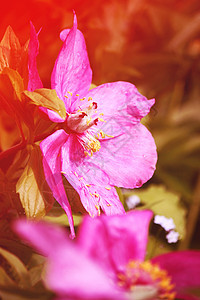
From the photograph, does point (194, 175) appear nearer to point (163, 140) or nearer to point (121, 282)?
point (163, 140)

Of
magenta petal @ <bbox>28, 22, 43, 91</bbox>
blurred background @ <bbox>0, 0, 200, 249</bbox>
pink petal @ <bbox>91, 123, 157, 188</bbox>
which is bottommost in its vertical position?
pink petal @ <bbox>91, 123, 157, 188</bbox>

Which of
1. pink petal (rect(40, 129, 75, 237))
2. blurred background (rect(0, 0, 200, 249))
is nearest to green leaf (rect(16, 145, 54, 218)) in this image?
pink petal (rect(40, 129, 75, 237))

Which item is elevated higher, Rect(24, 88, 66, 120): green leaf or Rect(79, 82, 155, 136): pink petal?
Rect(79, 82, 155, 136): pink petal

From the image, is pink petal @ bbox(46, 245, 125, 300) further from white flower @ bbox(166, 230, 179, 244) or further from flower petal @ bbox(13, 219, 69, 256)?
white flower @ bbox(166, 230, 179, 244)

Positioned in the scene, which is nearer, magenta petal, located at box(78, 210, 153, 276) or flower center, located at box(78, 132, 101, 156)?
magenta petal, located at box(78, 210, 153, 276)

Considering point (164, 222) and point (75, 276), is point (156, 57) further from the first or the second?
point (75, 276)

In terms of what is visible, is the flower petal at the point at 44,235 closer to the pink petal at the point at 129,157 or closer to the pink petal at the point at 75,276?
the pink petal at the point at 75,276

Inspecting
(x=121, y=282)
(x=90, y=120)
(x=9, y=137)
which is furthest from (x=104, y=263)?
(x=9, y=137)
